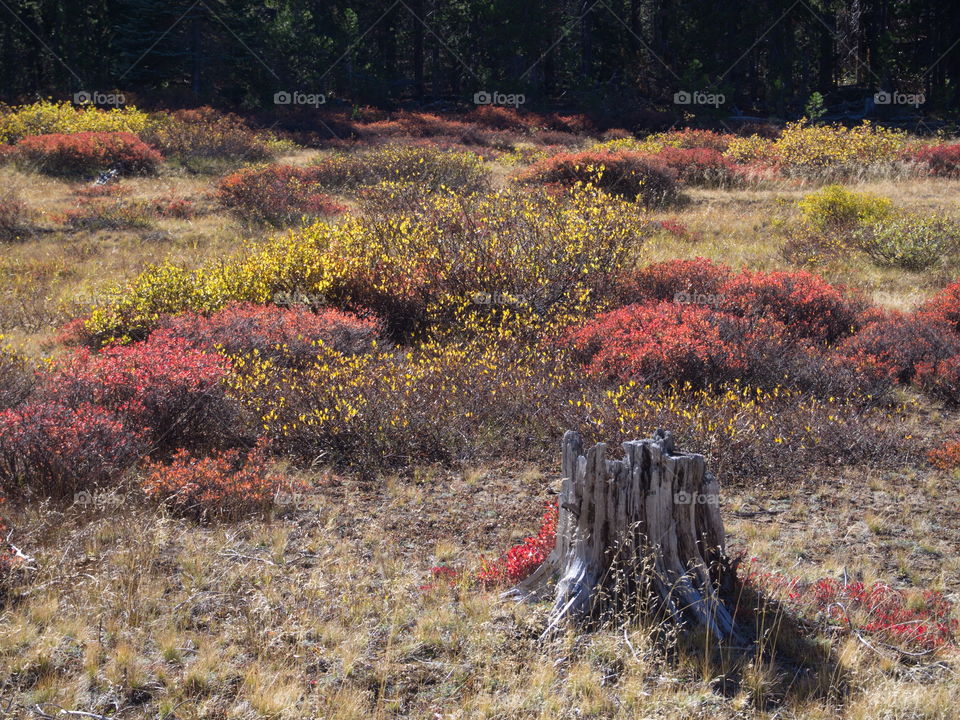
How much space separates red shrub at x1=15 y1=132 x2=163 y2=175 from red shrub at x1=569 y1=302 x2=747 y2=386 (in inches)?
607

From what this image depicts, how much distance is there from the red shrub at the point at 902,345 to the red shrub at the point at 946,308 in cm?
21

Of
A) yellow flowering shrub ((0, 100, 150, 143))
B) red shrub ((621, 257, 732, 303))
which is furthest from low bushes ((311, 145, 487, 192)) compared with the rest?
red shrub ((621, 257, 732, 303))

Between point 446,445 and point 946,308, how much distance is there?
684 cm

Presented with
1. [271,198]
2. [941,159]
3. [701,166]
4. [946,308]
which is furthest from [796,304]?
[941,159]

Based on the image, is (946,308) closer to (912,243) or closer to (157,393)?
(912,243)

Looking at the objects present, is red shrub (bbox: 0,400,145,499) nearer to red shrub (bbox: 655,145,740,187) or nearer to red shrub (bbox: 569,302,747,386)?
red shrub (bbox: 569,302,747,386)

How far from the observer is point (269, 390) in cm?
723

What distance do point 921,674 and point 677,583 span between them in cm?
121

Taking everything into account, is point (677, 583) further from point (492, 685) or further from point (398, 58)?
point (398, 58)

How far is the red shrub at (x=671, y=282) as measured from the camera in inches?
409

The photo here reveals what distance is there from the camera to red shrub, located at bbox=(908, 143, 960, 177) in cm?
1905

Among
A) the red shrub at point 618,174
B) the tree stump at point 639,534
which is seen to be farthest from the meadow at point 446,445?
the red shrub at point 618,174

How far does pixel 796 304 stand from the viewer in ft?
32.1

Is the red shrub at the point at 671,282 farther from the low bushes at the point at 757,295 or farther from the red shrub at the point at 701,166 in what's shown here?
the red shrub at the point at 701,166
